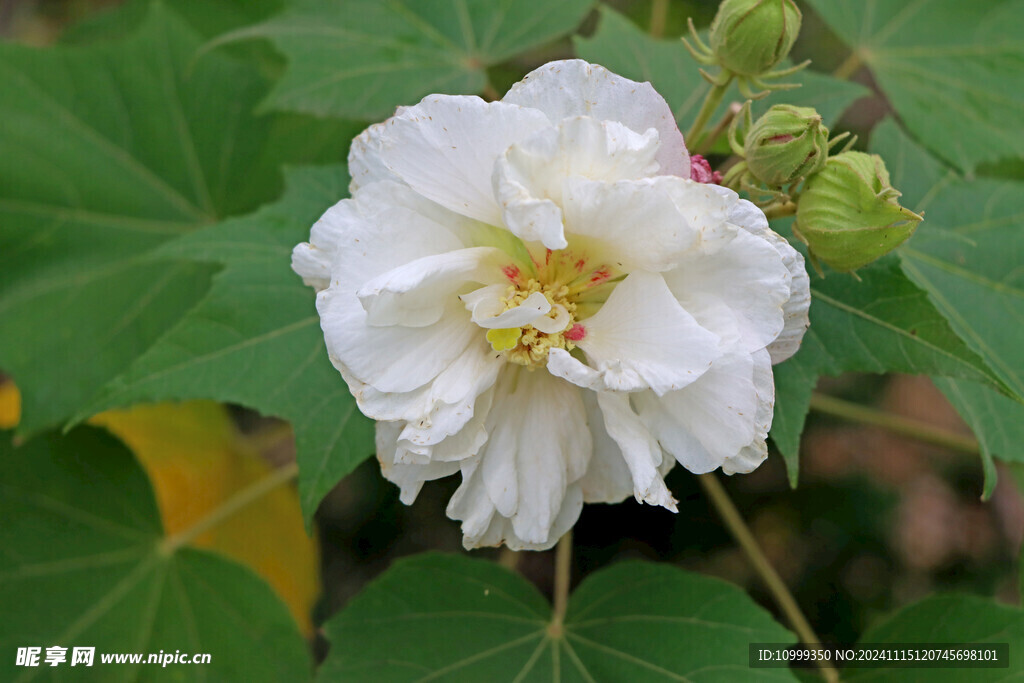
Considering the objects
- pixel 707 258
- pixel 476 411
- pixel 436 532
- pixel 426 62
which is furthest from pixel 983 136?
pixel 436 532

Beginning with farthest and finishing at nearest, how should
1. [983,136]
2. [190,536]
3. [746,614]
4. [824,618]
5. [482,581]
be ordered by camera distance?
[824,618], [190,536], [983,136], [482,581], [746,614]

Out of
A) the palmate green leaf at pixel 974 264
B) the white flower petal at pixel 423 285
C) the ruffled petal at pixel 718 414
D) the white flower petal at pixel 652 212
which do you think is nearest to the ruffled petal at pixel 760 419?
the ruffled petal at pixel 718 414

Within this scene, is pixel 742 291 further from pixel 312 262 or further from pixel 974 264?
pixel 974 264

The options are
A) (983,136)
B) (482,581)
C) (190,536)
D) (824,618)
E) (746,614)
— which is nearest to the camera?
(746,614)

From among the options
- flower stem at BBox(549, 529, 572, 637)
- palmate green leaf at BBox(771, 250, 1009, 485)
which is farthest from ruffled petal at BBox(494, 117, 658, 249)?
flower stem at BBox(549, 529, 572, 637)

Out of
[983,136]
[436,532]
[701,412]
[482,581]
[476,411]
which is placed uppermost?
[983,136]

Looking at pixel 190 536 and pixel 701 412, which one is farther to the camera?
pixel 190 536

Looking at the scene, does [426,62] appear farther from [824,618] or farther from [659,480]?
[824,618]
